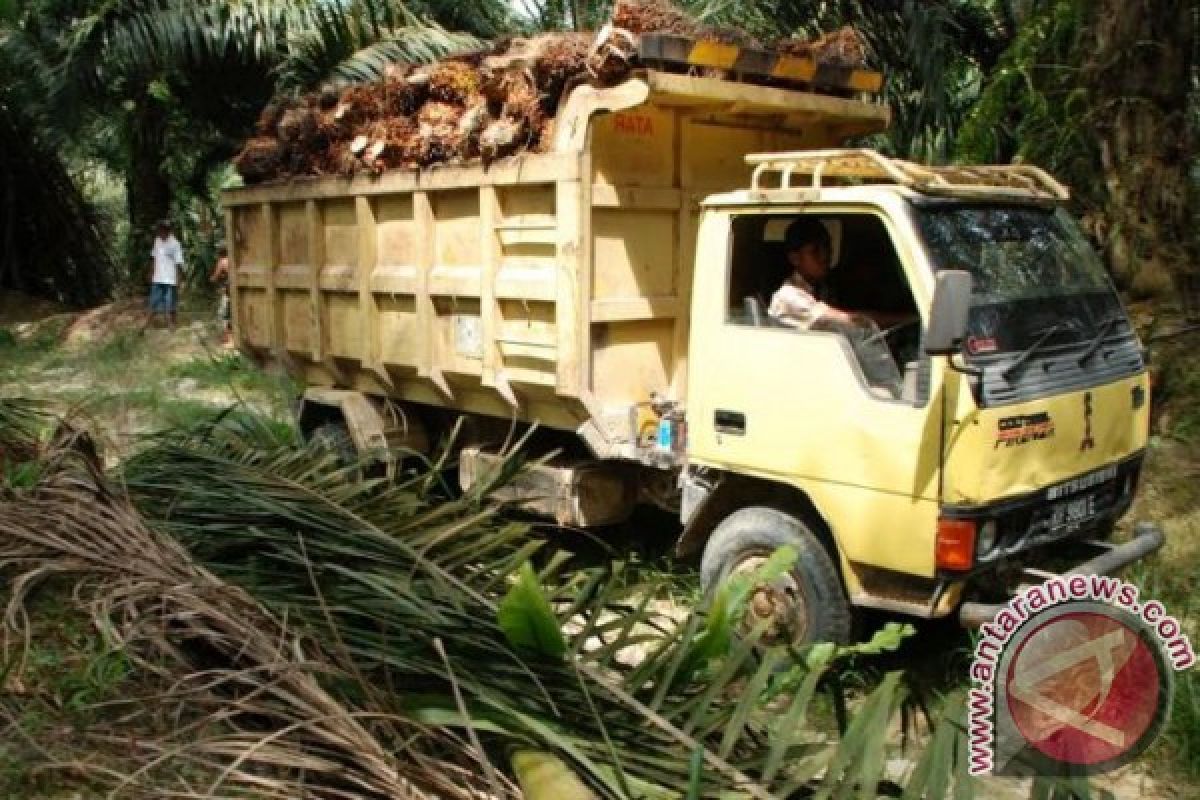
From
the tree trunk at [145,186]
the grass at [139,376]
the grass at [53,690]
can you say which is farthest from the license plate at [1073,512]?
the tree trunk at [145,186]

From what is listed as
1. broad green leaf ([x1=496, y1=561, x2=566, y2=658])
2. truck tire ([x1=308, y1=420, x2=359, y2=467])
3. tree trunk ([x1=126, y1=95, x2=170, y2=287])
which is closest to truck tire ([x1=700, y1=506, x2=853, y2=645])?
broad green leaf ([x1=496, y1=561, x2=566, y2=658])

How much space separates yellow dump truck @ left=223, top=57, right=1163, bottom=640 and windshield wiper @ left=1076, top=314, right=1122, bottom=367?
0.05 feet

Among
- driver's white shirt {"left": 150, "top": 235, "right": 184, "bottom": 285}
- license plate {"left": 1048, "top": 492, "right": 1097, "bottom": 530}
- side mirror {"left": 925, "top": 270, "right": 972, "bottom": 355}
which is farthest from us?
driver's white shirt {"left": 150, "top": 235, "right": 184, "bottom": 285}

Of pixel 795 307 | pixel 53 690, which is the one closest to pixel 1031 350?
pixel 795 307

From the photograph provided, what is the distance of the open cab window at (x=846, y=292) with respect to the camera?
4.18 m

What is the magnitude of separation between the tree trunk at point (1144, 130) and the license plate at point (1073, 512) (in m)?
2.81

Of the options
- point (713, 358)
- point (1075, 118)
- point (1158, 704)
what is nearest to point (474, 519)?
point (713, 358)

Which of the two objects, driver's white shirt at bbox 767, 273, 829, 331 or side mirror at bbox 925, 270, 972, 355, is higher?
side mirror at bbox 925, 270, 972, 355

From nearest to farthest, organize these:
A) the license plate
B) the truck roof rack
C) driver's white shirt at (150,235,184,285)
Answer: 1. the license plate
2. the truck roof rack
3. driver's white shirt at (150,235,184,285)

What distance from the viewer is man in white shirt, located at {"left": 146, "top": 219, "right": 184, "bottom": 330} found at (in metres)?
14.1

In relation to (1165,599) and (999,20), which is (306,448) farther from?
(999,20)

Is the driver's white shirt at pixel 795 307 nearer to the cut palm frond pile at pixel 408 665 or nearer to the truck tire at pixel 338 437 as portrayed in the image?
the cut palm frond pile at pixel 408 665

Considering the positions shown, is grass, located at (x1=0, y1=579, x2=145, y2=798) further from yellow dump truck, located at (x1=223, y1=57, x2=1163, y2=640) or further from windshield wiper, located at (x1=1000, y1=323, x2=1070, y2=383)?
windshield wiper, located at (x1=1000, y1=323, x2=1070, y2=383)

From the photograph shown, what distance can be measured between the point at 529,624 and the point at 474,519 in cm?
102
